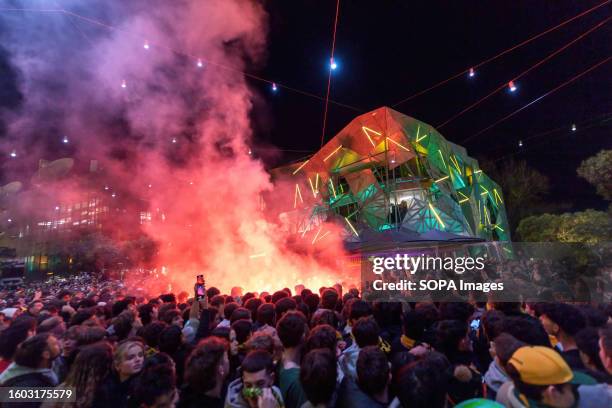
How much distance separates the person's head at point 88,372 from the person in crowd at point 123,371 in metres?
0.10

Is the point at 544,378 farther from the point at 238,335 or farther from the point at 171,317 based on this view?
the point at 171,317

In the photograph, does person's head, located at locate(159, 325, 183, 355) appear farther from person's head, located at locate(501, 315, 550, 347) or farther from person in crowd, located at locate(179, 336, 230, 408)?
person's head, located at locate(501, 315, 550, 347)

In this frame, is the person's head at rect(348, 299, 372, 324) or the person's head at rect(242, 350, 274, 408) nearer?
the person's head at rect(242, 350, 274, 408)

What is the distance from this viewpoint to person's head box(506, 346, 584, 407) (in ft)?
5.80

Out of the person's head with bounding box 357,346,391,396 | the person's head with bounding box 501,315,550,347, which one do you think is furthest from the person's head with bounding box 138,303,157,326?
the person's head with bounding box 501,315,550,347

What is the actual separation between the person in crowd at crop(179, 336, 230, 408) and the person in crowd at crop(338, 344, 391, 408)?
0.88 m

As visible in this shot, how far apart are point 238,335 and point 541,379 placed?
2.68 meters

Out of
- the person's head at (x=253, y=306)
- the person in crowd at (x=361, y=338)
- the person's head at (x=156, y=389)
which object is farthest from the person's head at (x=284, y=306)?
the person's head at (x=156, y=389)

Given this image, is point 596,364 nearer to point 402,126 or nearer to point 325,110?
point 402,126

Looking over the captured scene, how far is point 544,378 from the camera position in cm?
178

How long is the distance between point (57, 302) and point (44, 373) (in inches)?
155

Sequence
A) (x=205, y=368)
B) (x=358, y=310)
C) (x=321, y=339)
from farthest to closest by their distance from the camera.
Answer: (x=358, y=310)
(x=321, y=339)
(x=205, y=368)

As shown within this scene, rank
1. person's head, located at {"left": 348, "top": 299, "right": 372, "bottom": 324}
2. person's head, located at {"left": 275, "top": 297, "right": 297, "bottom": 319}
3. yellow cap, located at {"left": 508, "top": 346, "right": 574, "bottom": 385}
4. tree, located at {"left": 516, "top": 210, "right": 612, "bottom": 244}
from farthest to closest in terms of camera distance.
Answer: tree, located at {"left": 516, "top": 210, "right": 612, "bottom": 244}, person's head, located at {"left": 275, "top": 297, "right": 297, "bottom": 319}, person's head, located at {"left": 348, "top": 299, "right": 372, "bottom": 324}, yellow cap, located at {"left": 508, "top": 346, "right": 574, "bottom": 385}

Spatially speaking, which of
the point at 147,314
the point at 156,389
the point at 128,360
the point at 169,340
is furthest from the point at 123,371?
the point at 147,314
